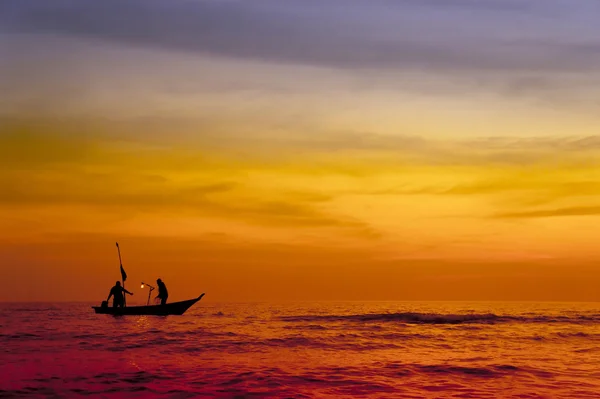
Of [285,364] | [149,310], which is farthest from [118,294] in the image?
[285,364]

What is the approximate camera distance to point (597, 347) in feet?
92.7

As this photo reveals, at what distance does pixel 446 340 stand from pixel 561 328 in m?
13.9

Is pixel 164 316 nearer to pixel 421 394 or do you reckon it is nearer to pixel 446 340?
pixel 446 340

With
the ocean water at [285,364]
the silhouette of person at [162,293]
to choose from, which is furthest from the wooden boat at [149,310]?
the ocean water at [285,364]

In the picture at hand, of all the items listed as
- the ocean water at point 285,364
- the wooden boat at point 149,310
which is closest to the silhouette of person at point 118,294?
the wooden boat at point 149,310

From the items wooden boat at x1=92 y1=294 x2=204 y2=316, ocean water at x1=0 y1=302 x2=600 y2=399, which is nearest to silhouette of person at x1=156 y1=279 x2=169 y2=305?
wooden boat at x1=92 y1=294 x2=204 y2=316

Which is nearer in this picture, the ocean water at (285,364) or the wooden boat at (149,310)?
the ocean water at (285,364)

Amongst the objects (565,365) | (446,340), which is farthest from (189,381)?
(446,340)

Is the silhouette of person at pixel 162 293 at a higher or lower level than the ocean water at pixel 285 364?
higher

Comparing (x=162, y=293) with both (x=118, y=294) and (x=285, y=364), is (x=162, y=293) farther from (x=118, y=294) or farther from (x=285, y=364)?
(x=285, y=364)

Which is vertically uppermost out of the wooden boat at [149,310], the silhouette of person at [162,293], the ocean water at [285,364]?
the silhouette of person at [162,293]

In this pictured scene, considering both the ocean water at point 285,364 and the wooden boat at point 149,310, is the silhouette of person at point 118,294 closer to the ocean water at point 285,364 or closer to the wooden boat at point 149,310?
the wooden boat at point 149,310

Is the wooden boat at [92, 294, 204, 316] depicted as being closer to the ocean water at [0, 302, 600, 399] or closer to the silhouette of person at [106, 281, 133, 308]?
the silhouette of person at [106, 281, 133, 308]

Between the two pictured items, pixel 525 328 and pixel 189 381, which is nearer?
pixel 189 381
